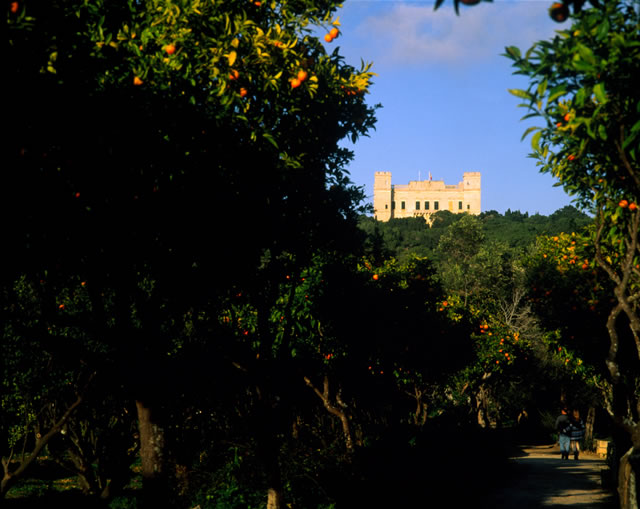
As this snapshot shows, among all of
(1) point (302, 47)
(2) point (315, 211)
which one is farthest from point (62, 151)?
(2) point (315, 211)

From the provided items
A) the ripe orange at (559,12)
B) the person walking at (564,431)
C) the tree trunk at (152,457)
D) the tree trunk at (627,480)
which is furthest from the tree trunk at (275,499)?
the person walking at (564,431)

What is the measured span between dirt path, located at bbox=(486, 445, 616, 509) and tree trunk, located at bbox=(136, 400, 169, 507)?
9.50 m

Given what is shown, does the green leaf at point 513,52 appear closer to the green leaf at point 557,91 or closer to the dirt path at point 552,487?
the green leaf at point 557,91

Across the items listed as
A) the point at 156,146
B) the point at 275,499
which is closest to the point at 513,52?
the point at 156,146

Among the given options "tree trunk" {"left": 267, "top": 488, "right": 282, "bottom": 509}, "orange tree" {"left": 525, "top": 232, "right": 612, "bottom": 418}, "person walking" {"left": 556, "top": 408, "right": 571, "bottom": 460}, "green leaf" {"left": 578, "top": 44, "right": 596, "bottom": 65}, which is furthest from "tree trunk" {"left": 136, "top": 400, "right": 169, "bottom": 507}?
"person walking" {"left": 556, "top": 408, "right": 571, "bottom": 460}

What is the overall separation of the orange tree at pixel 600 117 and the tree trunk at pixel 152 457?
5.58 m

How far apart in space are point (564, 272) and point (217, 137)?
458 inches

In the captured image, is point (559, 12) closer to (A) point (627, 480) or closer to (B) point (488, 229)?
(A) point (627, 480)

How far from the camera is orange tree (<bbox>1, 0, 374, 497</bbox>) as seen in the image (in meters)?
6.59

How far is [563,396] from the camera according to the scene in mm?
40844

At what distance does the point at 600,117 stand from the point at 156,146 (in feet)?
15.2

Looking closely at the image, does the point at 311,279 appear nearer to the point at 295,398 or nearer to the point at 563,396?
the point at 295,398

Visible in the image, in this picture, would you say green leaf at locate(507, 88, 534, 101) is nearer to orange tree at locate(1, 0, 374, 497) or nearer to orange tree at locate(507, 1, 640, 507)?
orange tree at locate(507, 1, 640, 507)

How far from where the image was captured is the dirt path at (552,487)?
1612 centimetres
